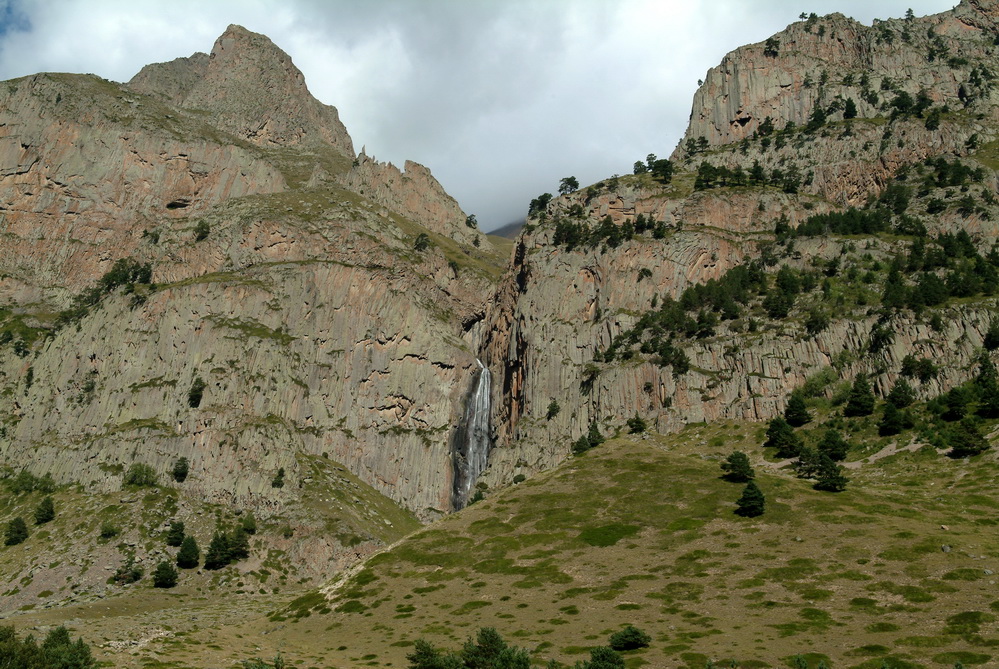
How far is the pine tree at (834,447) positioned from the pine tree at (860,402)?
9.32 meters

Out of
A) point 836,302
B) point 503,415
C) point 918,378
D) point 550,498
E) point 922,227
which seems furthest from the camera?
point 503,415

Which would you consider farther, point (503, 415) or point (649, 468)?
point (503, 415)

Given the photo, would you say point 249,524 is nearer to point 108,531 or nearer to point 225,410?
point 108,531

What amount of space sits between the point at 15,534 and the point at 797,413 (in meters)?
139

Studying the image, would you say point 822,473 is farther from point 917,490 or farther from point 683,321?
point 683,321

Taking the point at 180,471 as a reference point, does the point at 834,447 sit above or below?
below

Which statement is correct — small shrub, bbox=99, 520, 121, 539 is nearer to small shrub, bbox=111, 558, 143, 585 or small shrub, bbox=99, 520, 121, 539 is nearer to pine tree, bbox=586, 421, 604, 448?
small shrub, bbox=111, 558, 143, 585

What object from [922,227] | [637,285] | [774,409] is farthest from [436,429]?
[922,227]

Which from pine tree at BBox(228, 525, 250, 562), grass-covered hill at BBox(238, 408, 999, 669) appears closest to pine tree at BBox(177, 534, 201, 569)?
pine tree at BBox(228, 525, 250, 562)

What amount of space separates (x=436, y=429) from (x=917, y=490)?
112m

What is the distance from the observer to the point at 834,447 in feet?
407

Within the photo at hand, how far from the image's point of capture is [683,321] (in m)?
167

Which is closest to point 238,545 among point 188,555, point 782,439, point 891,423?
point 188,555

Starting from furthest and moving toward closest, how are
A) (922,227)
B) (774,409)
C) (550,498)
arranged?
(922,227) → (774,409) → (550,498)
